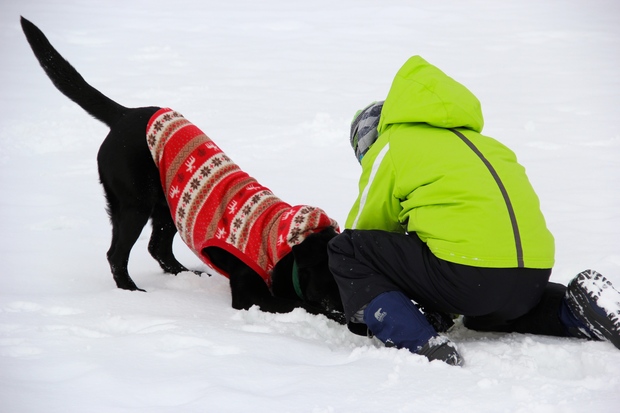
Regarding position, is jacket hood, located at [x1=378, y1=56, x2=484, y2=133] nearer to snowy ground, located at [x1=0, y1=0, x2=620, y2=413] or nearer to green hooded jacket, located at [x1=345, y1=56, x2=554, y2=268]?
green hooded jacket, located at [x1=345, y1=56, x2=554, y2=268]

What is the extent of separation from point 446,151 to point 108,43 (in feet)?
30.4

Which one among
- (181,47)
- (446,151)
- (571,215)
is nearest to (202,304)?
(446,151)

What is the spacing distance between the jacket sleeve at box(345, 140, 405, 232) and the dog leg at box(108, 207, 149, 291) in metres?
1.36

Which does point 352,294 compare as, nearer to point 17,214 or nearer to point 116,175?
point 116,175

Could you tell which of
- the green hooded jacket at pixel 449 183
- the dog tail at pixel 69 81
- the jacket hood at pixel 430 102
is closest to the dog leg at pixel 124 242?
the dog tail at pixel 69 81

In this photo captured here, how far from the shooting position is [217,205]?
3.29 metres

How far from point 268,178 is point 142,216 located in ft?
5.73

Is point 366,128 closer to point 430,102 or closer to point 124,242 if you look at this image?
point 430,102

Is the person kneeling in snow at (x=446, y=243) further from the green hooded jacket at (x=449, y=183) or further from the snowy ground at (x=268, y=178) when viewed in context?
the snowy ground at (x=268, y=178)

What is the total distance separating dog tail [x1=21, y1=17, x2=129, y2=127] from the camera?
3.52 metres

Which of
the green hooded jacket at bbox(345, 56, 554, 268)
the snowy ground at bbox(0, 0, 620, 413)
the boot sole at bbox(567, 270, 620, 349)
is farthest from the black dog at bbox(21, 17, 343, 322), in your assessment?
the boot sole at bbox(567, 270, 620, 349)

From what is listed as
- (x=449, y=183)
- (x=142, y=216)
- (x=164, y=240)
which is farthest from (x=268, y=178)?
(x=449, y=183)

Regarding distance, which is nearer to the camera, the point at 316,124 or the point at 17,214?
the point at 17,214

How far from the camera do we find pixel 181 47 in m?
10.3
